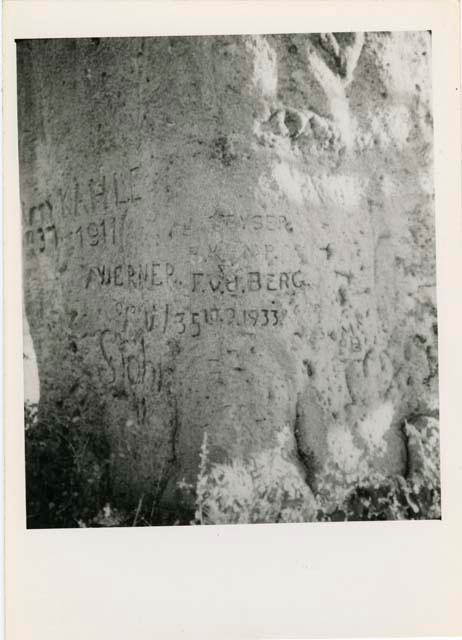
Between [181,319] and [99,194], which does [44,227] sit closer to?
[99,194]

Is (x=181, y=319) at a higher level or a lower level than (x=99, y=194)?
lower

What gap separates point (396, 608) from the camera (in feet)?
4.72

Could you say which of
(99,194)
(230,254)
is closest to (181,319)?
(230,254)

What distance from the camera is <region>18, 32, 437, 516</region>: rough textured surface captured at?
146 cm

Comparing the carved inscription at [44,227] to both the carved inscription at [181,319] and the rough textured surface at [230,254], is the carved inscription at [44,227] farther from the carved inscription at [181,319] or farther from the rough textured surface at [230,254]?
the carved inscription at [181,319]

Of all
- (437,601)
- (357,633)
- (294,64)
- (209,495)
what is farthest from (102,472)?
(294,64)

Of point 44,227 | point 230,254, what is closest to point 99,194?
point 44,227

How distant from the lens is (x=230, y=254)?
4.79 ft

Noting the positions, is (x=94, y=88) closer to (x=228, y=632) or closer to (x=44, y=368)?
(x=44, y=368)

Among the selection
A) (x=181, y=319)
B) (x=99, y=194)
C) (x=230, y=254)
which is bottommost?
(x=181, y=319)

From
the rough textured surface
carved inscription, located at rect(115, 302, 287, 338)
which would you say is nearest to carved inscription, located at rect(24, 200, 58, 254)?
the rough textured surface

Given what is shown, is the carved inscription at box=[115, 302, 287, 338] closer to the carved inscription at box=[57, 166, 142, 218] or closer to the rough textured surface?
the rough textured surface

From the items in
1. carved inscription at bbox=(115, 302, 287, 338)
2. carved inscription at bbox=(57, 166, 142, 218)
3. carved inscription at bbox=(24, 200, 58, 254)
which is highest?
carved inscription at bbox=(57, 166, 142, 218)

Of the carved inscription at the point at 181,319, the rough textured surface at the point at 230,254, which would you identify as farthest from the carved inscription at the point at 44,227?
the carved inscription at the point at 181,319
